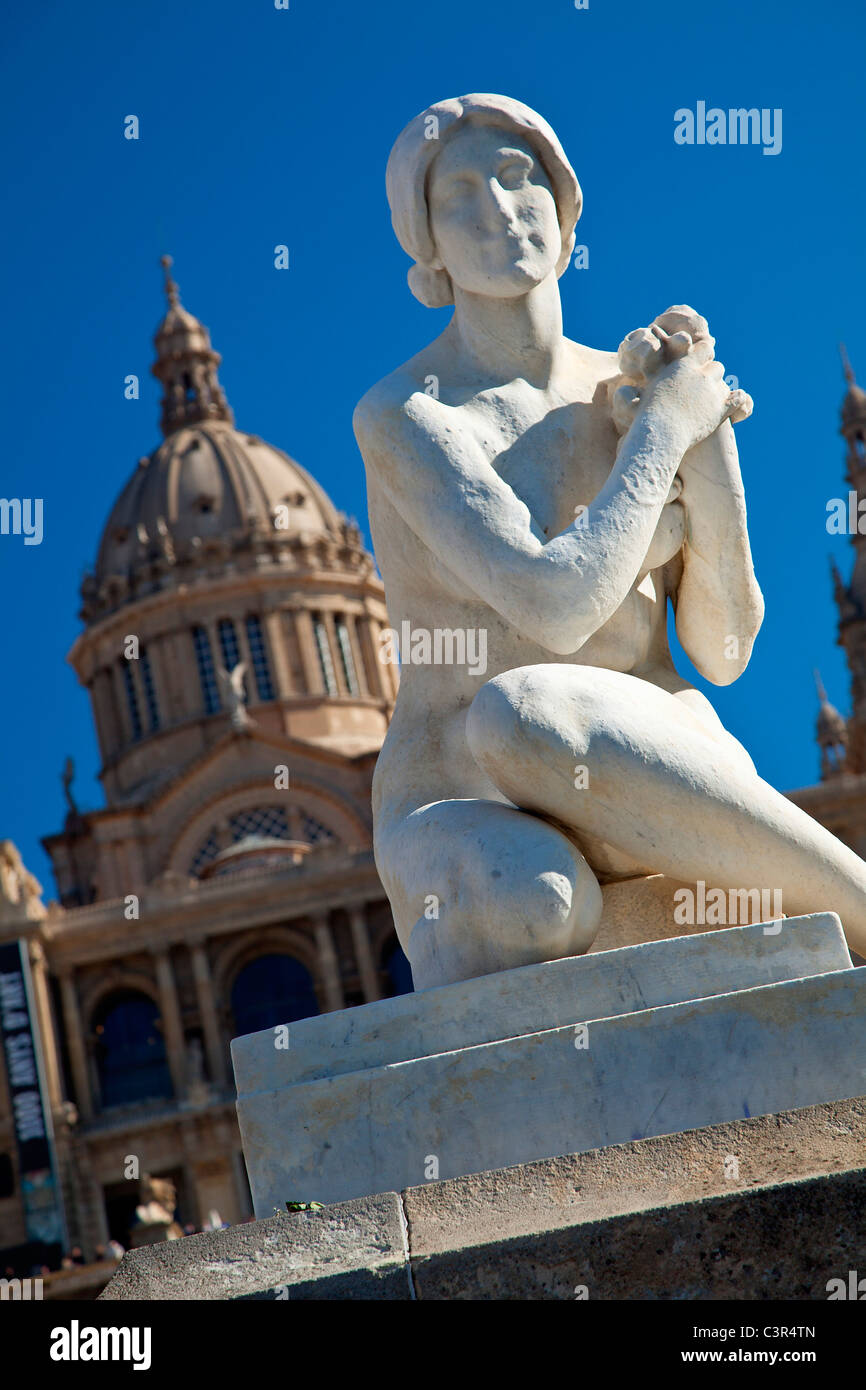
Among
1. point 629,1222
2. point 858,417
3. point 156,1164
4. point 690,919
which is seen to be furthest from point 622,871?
point 858,417

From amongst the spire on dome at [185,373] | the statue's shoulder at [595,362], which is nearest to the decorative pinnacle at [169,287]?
the spire on dome at [185,373]

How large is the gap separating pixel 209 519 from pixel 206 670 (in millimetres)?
5247

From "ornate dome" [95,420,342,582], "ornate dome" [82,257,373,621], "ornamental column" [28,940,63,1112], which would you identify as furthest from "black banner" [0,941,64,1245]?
"ornate dome" [95,420,342,582]

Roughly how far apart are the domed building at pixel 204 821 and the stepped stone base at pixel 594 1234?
3856 centimetres

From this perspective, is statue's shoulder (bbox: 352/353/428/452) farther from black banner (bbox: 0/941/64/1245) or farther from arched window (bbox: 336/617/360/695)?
arched window (bbox: 336/617/360/695)

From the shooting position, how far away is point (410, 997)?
4109mm

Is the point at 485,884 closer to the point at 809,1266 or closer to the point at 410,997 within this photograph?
the point at 410,997

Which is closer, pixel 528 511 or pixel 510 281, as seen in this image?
pixel 528 511

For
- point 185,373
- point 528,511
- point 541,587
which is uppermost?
point 185,373

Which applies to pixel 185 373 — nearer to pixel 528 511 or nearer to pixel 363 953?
pixel 363 953

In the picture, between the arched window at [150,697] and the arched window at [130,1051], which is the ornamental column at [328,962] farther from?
the arched window at [150,697]

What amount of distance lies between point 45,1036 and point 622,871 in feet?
144

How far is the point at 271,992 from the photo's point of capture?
49.5 metres

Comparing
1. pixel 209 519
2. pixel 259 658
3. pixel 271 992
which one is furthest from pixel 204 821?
pixel 209 519
